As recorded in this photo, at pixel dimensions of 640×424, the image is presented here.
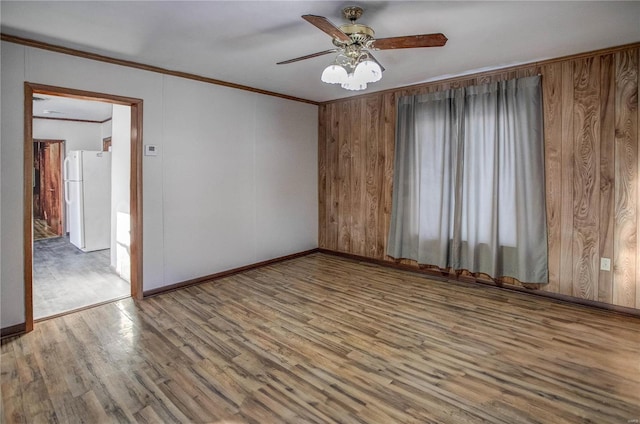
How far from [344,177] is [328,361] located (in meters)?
3.43

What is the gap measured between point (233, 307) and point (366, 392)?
179 centimetres

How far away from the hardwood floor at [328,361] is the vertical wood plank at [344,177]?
5.86 ft

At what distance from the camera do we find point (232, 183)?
457 centimetres

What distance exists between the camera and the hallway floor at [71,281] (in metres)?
3.59

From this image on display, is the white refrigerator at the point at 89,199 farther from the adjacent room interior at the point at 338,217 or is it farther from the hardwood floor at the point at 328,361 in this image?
the hardwood floor at the point at 328,361

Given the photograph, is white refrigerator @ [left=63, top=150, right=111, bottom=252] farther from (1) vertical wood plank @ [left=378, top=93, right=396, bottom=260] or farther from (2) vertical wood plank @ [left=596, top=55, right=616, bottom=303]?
(2) vertical wood plank @ [left=596, top=55, right=616, bottom=303]

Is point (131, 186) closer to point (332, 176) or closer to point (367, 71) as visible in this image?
point (367, 71)

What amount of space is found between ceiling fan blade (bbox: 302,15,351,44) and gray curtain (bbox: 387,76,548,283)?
226 cm

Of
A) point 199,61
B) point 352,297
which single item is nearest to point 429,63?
point 199,61

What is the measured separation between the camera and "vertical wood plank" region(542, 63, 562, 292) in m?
3.56

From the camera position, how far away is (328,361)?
8.20 ft

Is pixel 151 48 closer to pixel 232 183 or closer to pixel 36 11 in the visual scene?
pixel 36 11

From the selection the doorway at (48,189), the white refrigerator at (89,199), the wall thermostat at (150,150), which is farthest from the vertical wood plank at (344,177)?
the doorway at (48,189)

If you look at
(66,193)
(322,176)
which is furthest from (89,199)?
(322,176)
